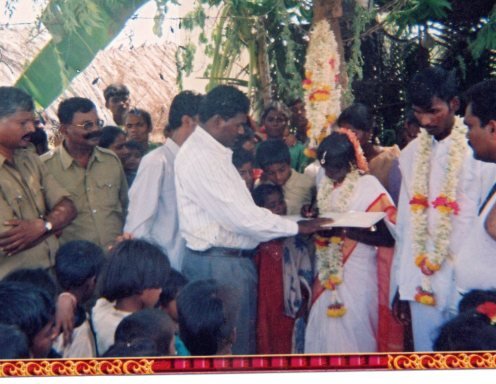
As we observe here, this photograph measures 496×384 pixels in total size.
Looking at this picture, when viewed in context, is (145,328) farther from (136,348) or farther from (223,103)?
(223,103)

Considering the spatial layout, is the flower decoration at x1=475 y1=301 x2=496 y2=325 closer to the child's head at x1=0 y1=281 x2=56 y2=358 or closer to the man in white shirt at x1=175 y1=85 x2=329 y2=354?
the man in white shirt at x1=175 y1=85 x2=329 y2=354

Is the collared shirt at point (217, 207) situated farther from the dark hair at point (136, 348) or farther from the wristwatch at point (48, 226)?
the dark hair at point (136, 348)

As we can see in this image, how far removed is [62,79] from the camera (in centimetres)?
411

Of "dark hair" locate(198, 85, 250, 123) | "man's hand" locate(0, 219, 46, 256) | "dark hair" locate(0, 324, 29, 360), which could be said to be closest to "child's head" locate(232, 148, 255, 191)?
"dark hair" locate(198, 85, 250, 123)

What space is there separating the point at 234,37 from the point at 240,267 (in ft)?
3.76

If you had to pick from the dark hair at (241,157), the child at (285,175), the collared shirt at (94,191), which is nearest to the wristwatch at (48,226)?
the collared shirt at (94,191)

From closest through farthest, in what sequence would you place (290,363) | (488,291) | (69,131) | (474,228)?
(488,291) → (474,228) → (290,363) → (69,131)

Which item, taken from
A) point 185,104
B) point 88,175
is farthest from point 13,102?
point 185,104

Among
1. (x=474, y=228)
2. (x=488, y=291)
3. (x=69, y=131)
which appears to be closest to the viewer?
(x=488, y=291)

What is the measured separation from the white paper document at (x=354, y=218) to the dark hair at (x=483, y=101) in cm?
74

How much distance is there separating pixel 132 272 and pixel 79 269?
1.09 ft

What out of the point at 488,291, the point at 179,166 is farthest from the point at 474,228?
the point at 179,166

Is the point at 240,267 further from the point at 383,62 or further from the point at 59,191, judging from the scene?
the point at 383,62

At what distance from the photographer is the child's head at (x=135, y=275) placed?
346 cm
